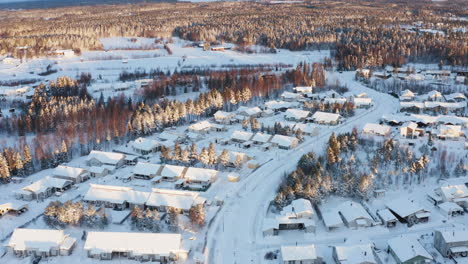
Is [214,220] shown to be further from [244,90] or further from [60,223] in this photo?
[244,90]

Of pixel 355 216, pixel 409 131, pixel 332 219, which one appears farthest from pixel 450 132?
pixel 332 219

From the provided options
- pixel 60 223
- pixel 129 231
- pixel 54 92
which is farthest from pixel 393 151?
pixel 54 92

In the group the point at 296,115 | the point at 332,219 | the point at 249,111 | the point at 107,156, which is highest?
the point at 249,111

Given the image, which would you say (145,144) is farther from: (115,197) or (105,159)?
(115,197)

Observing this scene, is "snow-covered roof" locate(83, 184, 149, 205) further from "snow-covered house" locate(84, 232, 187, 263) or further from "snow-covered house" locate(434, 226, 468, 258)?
"snow-covered house" locate(434, 226, 468, 258)

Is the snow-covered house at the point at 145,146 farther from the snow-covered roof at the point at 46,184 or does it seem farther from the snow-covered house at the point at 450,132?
the snow-covered house at the point at 450,132

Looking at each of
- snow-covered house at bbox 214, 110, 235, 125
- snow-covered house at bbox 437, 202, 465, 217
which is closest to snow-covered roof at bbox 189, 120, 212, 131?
snow-covered house at bbox 214, 110, 235, 125
